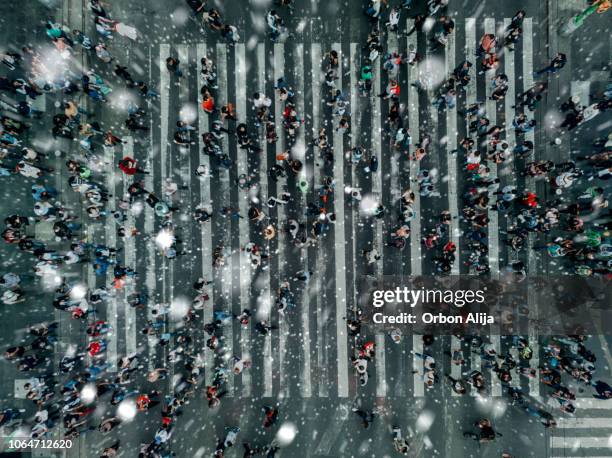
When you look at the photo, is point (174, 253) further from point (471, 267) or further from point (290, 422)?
point (471, 267)

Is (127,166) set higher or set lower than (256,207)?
higher

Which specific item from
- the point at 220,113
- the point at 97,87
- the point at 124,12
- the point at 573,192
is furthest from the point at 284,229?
the point at 573,192

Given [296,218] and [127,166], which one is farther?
[296,218]

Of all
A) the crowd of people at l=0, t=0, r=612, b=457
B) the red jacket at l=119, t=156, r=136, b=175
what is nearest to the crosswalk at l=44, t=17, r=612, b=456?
the crowd of people at l=0, t=0, r=612, b=457

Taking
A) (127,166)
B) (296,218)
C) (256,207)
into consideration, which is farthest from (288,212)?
(127,166)

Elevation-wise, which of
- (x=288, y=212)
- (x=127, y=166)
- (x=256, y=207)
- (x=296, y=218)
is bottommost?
(x=296, y=218)

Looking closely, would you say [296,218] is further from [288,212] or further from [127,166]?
[127,166]

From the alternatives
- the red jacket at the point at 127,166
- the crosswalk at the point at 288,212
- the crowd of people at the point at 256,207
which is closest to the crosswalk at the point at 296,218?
the crosswalk at the point at 288,212
